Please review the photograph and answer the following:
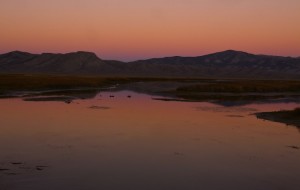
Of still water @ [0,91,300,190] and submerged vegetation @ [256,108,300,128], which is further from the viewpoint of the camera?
submerged vegetation @ [256,108,300,128]

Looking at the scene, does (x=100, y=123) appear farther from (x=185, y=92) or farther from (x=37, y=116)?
(x=185, y=92)

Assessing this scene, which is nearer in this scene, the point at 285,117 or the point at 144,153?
the point at 144,153

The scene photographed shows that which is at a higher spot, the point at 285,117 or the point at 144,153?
the point at 285,117

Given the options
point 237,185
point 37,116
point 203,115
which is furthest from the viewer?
point 203,115

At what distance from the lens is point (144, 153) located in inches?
865

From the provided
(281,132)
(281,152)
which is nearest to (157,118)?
(281,132)

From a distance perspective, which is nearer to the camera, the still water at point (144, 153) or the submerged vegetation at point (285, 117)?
the still water at point (144, 153)

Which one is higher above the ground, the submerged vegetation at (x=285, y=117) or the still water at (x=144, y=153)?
the submerged vegetation at (x=285, y=117)

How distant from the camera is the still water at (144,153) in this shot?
55.0 feet

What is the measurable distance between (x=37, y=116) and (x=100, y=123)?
6.93 m

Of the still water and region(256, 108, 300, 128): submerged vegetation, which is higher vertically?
region(256, 108, 300, 128): submerged vegetation

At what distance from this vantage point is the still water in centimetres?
1675

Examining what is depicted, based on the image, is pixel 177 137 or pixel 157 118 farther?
pixel 157 118

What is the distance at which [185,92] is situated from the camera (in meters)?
73.2
